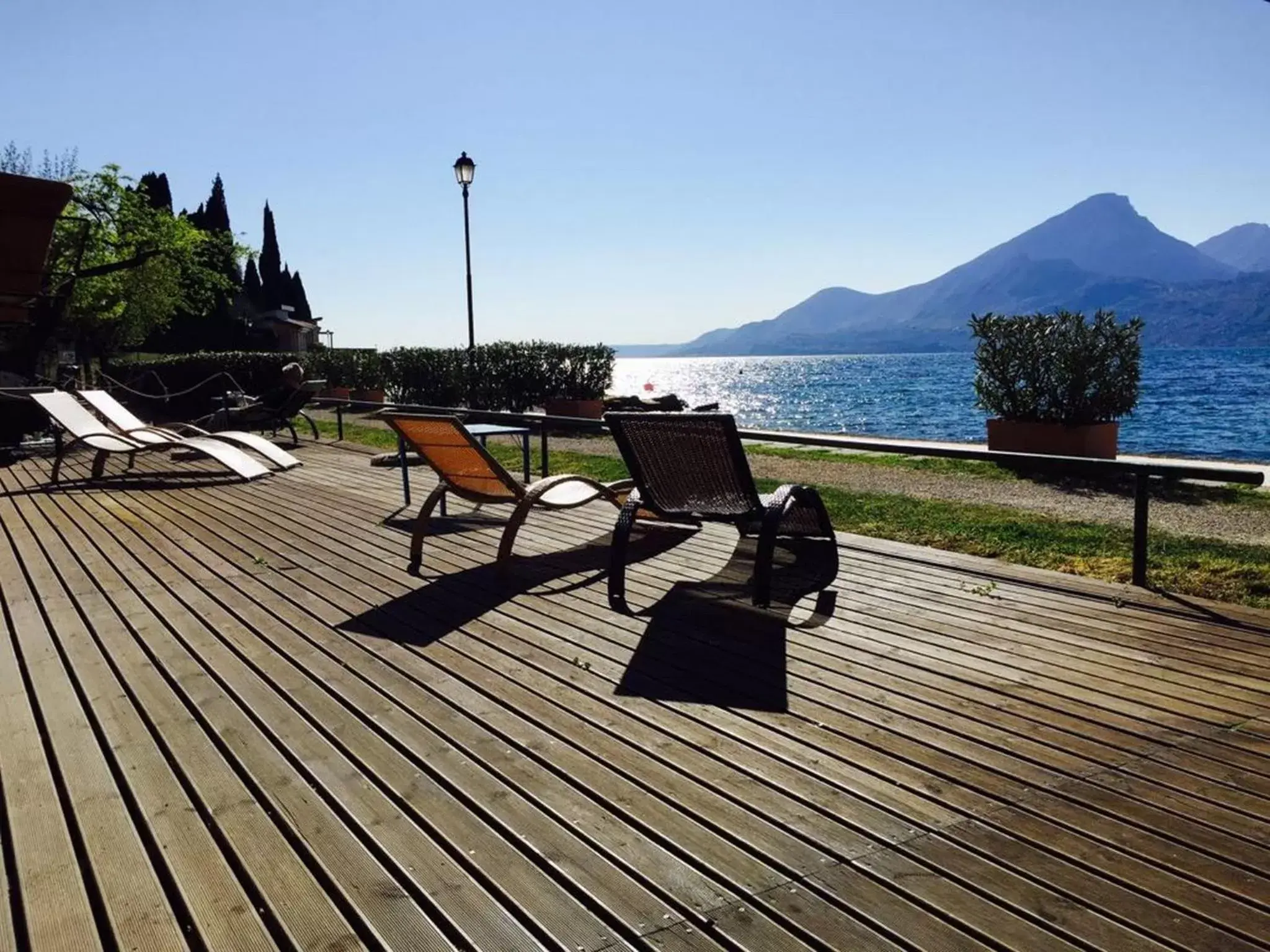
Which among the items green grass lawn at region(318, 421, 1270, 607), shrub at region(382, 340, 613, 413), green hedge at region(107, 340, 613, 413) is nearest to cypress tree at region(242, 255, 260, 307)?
green hedge at region(107, 340, 613, 413)

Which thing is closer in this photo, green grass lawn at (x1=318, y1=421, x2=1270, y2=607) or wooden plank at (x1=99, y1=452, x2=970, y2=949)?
wooden plank at (x1=99, y1=452, x2=970, y2=949)

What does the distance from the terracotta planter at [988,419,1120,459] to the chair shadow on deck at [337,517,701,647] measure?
607 centimetres

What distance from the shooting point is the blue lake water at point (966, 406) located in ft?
81.3

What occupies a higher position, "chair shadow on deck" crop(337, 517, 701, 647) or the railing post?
the railing post

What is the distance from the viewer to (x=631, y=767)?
2.47 meters

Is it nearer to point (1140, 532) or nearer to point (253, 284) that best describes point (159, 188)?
point (253, 284)

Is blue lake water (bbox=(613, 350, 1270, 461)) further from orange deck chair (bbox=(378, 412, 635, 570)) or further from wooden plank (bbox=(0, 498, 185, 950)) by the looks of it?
wooden plank (bbox=(0, 498, 185, 950))

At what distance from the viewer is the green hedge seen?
17.4 meters

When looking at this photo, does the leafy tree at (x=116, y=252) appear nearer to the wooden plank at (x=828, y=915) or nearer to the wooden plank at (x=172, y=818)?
the wooden plank at (x=172, y=818)

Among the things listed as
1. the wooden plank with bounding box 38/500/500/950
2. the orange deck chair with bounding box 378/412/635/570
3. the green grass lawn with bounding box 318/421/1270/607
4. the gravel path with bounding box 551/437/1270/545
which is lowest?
the gravel path with bounding box 551/437/1270/545

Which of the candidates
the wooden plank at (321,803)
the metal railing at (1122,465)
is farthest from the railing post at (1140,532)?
the wooden plank at (321,803)

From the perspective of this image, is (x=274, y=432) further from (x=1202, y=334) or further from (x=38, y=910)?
(x=1202, y=334)

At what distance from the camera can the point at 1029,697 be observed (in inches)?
115

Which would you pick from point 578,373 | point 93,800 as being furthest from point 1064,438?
point 93,800
